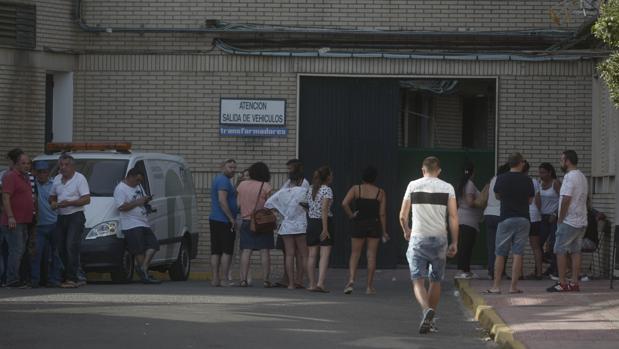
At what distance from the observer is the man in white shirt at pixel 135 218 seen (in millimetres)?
18688

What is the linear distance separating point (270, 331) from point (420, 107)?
39.6 feet

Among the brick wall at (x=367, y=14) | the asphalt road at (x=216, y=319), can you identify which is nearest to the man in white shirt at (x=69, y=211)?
the asphalt road at (x=216, y=319)

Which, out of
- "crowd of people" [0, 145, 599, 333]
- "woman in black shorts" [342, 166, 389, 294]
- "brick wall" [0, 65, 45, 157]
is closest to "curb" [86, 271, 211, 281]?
"crowd of people" [0, 145, 599, 333]

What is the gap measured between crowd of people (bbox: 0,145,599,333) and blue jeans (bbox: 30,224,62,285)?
13 mm

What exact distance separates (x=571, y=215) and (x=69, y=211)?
6.42 m

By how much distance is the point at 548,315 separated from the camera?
46.9 ft

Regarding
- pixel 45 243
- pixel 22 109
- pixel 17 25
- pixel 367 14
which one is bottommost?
pixel 45 243

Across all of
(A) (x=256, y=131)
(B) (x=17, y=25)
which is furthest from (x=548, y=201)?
(B) (x=17, y=25)

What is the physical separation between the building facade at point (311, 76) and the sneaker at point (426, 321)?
1020 cm

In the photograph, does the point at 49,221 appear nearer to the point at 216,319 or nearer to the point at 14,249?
the point at 14,249

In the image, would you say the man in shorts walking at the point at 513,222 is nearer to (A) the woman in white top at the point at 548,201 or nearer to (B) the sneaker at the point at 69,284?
(A) the woman in white top at the point at 548,201

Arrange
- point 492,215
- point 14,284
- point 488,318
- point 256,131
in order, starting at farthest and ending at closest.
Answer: point 256,131, point 492,215, point 14,284, point 488,318

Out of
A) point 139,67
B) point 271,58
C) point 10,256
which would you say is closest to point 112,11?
point 139,67

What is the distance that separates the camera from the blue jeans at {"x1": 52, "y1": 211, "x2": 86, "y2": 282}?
59.2 feet
